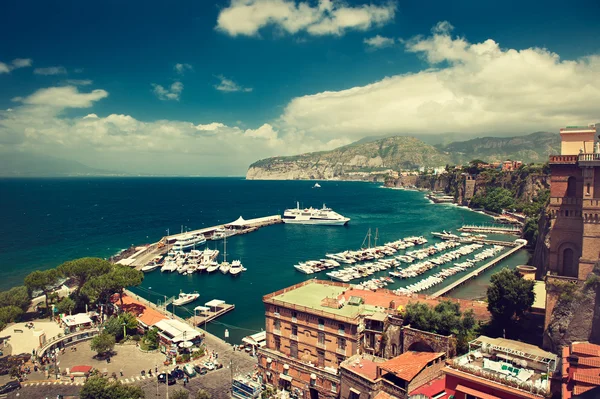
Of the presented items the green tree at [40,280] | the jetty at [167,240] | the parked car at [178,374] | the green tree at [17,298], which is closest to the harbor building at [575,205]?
the parked car at [178,374]

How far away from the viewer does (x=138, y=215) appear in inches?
5615

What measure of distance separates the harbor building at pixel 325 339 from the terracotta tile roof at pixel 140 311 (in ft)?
52.9

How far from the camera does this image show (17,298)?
45000mm

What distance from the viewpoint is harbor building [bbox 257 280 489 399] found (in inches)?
1190

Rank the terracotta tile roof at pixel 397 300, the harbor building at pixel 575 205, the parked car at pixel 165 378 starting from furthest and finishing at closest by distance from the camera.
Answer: the terracotta tile roof at pixel 397 300, the parked car at pixel 165 378, the harbor building at pixel 575 205

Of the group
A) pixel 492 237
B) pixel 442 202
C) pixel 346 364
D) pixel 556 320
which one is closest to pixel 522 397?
pixel 556 320

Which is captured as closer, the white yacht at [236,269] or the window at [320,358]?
the window at [320,358]

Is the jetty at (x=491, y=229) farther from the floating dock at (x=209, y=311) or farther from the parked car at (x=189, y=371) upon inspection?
the parked car at (x=189, y=371)

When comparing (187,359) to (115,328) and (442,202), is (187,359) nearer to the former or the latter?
(115,328)

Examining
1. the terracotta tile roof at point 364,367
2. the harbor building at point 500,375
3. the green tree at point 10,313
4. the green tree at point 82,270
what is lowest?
the green tree at point 10,313

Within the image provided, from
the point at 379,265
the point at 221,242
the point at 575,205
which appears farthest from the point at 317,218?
the point at 575,205

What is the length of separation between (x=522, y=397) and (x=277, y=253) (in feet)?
233

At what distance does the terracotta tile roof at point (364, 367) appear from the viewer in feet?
89.0

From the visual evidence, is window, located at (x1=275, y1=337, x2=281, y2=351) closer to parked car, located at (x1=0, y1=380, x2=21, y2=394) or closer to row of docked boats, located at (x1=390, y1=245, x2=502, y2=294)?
parked car, located at (x1=0, y1=380, x2=21, y2=394)
